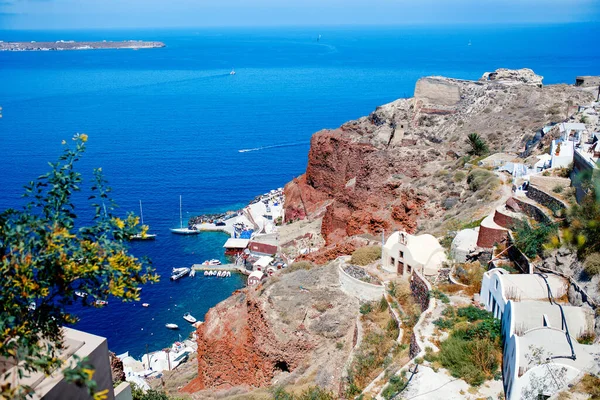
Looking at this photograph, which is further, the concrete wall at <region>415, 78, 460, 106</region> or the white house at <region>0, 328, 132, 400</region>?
the concrete wall at <region>415, 78, 460, 106</region>

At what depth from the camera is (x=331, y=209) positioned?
133 feet

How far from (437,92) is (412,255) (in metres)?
38.6

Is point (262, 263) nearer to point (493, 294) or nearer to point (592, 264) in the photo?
point (493, 294)

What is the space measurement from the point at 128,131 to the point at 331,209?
206 ft

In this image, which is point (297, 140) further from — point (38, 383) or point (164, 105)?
point (38, 383)

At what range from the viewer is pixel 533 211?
69.6ft

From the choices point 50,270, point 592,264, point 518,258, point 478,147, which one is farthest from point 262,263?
point 50,270

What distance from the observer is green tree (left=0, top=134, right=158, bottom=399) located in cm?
686

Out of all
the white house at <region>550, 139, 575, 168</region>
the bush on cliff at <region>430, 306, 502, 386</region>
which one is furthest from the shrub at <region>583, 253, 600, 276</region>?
the white house at <region>550, 139, 575, 168</region>

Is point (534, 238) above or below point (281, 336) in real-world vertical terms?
above

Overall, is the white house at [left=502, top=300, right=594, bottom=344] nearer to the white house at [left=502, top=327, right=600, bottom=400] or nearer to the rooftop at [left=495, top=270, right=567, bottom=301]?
the white house at [left=502, top=327, right=600, bottom=400]

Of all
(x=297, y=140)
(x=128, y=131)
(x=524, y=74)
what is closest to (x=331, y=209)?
(x=524, y=74)

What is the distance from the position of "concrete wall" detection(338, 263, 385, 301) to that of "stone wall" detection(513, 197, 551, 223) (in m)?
6.43

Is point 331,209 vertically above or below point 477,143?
below
